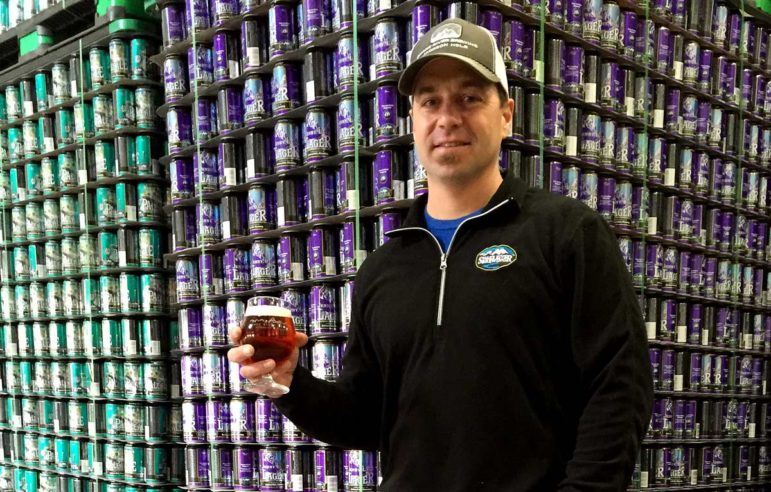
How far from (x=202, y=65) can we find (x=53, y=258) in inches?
73.3

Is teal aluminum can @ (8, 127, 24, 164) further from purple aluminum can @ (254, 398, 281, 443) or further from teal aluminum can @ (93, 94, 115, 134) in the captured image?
purple aluminum can @ (254, 398, 281, 443)

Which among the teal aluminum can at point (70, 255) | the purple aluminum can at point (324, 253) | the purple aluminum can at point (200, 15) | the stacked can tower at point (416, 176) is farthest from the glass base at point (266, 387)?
the teal aluminum can at point (70, 255)

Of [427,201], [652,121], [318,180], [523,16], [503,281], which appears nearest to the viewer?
[503,281]

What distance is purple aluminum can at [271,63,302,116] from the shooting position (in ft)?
10.2

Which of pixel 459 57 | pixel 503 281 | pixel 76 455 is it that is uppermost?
pixel 459 57

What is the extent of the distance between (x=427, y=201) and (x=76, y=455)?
363 cm

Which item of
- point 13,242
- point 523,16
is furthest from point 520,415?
point 13,242

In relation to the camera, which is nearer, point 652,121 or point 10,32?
point 652,121

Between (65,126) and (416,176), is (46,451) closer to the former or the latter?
(65,126)

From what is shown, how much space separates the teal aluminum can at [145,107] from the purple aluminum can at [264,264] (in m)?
1.30

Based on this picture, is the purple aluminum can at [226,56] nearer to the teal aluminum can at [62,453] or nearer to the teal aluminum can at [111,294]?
the teal aluminum can at [111,294]

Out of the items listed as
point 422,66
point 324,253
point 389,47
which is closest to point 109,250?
point 324,253

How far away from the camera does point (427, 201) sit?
158 cm

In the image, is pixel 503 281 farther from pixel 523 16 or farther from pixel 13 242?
pixel 13 242
